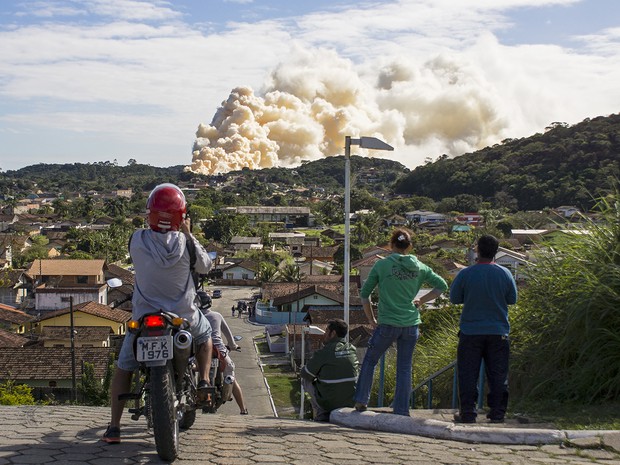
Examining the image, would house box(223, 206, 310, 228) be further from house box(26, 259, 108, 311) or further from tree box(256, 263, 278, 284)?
house box(26, 259, 108, 311)

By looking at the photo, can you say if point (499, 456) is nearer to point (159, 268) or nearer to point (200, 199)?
point (159, 268)

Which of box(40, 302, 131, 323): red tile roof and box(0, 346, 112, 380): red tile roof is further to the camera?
box(40, 302, 131, 323): red tile roof

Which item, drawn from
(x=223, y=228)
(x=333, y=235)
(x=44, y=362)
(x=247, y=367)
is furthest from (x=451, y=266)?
(x=223, y=228)

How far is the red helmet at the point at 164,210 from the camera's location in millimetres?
4387

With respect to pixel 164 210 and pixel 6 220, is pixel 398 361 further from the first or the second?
pixel 6 220

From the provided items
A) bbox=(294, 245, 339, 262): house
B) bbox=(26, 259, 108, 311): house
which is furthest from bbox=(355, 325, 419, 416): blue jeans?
bbox=(294, 245, 339, 262): house

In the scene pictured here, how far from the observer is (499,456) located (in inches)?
173

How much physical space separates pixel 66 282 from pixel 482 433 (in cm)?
4527

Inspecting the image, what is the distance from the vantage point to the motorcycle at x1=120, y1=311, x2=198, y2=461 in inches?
156

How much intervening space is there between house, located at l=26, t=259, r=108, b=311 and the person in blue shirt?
1561 inches

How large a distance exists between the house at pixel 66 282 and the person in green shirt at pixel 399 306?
129 feet

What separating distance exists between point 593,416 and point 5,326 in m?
34.7

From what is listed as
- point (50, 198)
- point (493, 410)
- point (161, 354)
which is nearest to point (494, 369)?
point (493, 410)

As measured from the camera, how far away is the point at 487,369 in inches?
221
